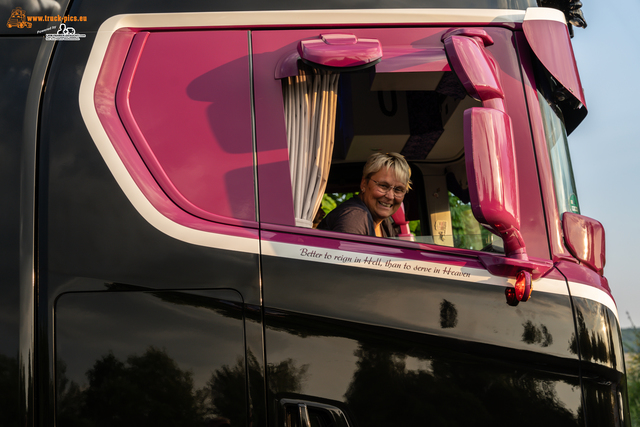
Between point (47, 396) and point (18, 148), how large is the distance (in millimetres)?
898

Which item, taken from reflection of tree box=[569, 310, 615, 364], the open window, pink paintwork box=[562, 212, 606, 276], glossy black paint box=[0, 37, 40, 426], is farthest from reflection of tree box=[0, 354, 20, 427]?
pink paintwork box=[562, 212, 606, 276]

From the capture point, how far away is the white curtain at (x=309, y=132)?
Answer: 200cm

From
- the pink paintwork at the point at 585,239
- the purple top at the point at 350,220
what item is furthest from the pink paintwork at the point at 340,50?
the pink paintwork at the point at 585,239

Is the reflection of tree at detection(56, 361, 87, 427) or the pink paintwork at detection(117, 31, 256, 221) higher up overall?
the pink paintwork at detection(117, 31, 256, 221)

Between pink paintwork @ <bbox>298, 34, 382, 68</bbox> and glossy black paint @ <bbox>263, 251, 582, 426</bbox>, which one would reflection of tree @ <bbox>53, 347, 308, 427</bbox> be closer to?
glossy black paint @ <bbox>263, 251, 582, 426</bbox>

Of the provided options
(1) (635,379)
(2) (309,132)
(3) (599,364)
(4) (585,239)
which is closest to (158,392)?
(2) (309,132)

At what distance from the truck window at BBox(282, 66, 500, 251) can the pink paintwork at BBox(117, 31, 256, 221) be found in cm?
22

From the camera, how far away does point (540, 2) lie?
2.38 m

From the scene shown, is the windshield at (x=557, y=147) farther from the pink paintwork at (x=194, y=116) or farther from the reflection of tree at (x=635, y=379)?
the reflection of tree at (x=635, y=379)

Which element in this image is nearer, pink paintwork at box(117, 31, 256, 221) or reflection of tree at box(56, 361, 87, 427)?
reflection of tree at box(56, 361, 87, 427)

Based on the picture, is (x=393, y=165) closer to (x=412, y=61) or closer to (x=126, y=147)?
(x=412, y=61)

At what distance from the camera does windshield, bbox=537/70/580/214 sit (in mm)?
1988

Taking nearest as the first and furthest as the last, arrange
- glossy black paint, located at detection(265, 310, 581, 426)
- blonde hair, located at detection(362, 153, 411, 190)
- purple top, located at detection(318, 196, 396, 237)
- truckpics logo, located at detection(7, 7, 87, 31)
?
glossy black paint, located at detection(265, 310, 581, 426), truckpics logo, located at detection(7, 7, 87, 31), purple top, located at detection(318, 196, 396, 237), blonde hair, located at detection(362, 153, 411, 190)

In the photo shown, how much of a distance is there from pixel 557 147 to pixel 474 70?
0.58 metres
